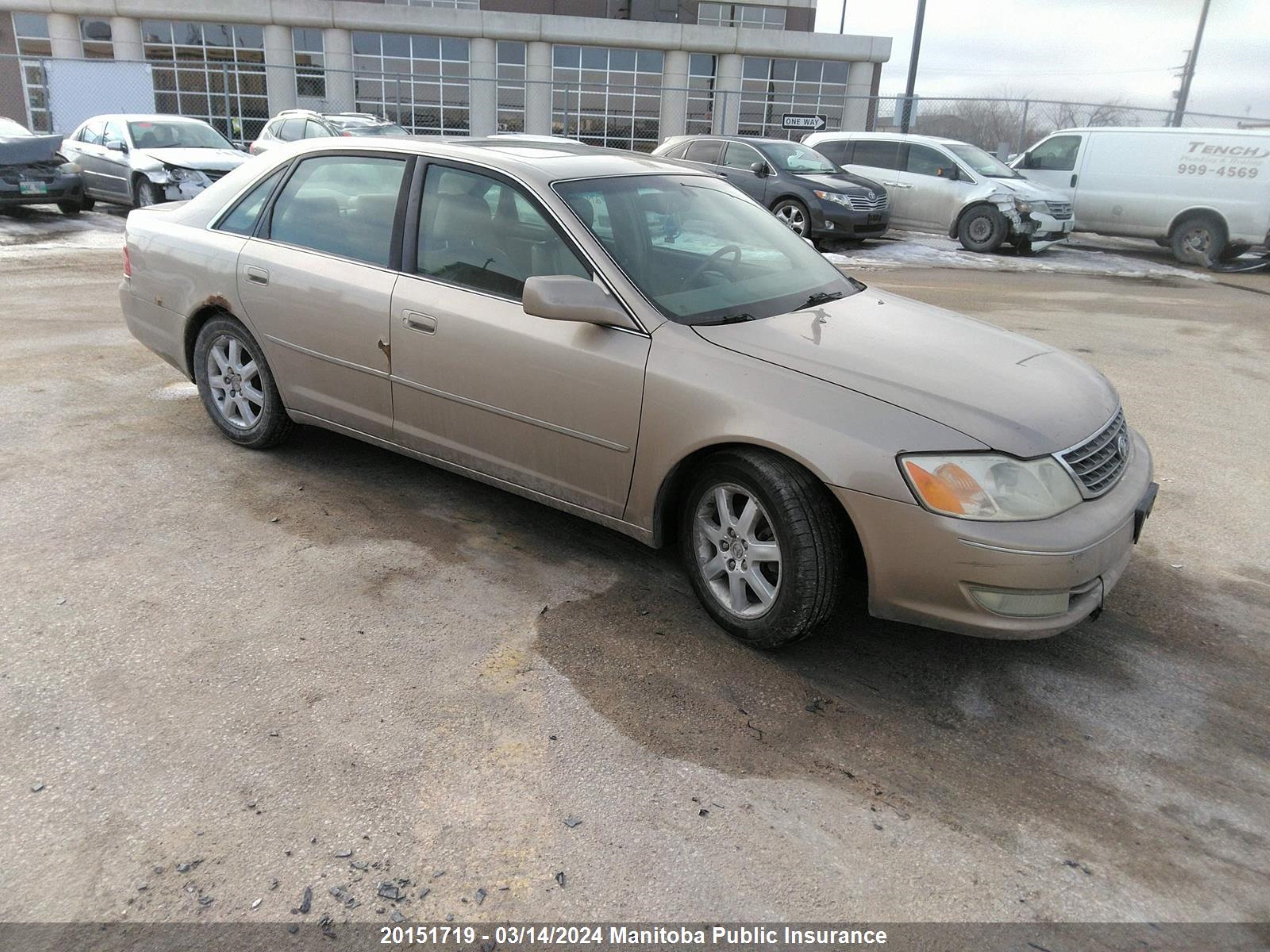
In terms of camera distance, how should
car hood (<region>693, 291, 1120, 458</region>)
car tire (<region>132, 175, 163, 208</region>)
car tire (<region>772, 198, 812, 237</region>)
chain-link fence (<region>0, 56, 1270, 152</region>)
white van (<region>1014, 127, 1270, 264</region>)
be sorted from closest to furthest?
car hood (<region>693, 291, 1120, 458</region>), car tire (<region>132, 175, 163, 208</region>), white van (<region>1014, 127, 1270, 264</region>), car tire (<region>772, 198, 812, 237</region>), chain-link fence (<region>0, 56, 1270, 152</region>)

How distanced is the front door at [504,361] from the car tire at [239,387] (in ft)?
3.08

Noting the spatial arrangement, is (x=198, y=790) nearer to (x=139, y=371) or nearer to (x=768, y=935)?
(x=768, y=935)

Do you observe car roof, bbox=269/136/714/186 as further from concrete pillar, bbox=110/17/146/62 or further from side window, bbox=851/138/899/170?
concrete pillar, bbox=110/17/146/62

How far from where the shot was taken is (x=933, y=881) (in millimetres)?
2492

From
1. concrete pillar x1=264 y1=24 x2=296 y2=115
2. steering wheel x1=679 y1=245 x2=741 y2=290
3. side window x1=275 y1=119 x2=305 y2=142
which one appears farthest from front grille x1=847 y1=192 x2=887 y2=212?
concrete pillar x1=264 y1=24 x2=296 y2=115

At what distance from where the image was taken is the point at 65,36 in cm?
3531

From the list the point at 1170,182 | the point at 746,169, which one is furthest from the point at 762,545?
the point at 1170,182

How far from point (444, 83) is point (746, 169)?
2082cm

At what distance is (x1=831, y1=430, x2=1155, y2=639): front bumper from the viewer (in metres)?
3.02

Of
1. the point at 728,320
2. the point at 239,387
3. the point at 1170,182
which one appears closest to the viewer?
the point at 728,320

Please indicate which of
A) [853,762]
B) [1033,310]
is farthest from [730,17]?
[853,762]

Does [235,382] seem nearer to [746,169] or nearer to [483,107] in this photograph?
[746,169]

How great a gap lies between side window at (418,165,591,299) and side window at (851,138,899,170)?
13628 mm

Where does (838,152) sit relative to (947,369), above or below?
above
